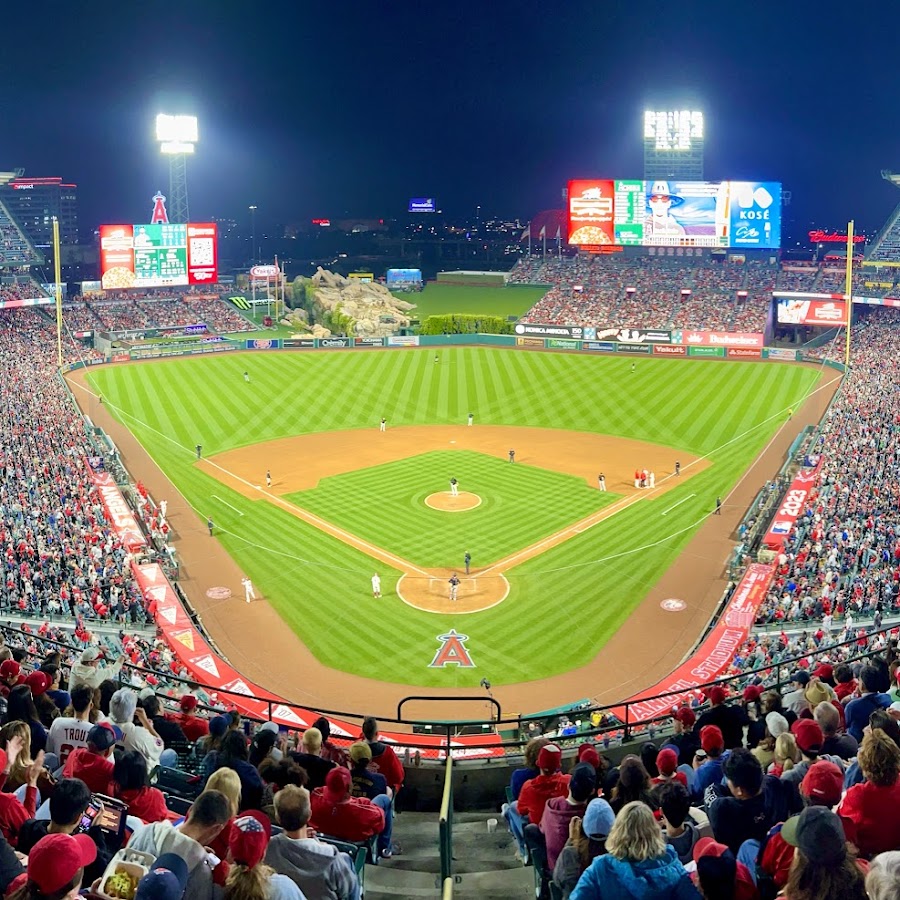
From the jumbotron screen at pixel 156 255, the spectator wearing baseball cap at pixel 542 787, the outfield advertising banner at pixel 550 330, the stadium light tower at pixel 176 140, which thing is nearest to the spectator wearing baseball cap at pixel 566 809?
the spectator wearing baseball cap at pixel 542 787

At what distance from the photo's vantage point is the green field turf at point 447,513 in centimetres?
3334

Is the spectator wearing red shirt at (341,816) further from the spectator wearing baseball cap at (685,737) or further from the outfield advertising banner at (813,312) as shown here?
the outfield advertising banner at (813,312)

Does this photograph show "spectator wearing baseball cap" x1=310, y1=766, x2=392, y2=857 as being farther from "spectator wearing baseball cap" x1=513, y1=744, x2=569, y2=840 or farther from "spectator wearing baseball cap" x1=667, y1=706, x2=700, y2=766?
"spectator wearing baseball cap" x1=667, y1=706, x2=700, y2=766

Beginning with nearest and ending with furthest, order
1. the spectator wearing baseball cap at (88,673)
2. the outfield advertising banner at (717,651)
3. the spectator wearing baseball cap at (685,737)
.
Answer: the spectator wearing baseball cap at (685,737) → the spectator wearing baseball cap at (88,673) → the outfield advertising banner at (717,651)

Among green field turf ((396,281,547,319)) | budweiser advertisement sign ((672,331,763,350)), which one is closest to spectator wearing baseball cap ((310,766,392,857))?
budweiser advertisement sign ((672,331,763,350))

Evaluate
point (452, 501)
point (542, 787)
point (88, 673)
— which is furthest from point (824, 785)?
point (452, 501)

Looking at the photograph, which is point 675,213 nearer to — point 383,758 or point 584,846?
point 383,758

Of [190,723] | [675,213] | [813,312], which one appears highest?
[675,213]

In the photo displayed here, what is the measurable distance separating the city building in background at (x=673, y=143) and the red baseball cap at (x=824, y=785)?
85202mm

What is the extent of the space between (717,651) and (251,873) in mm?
20503

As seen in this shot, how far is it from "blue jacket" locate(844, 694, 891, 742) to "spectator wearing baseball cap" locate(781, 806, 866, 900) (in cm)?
428

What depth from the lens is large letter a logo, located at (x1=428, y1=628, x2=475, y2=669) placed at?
24719 millimetres

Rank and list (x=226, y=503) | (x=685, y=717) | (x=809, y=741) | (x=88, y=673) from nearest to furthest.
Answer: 1. (x=809, y=741)
2. (x=685, y=717)
3. (x=88, y=673)
4. (x=226, y=503)

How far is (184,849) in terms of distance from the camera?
5.47 metres
